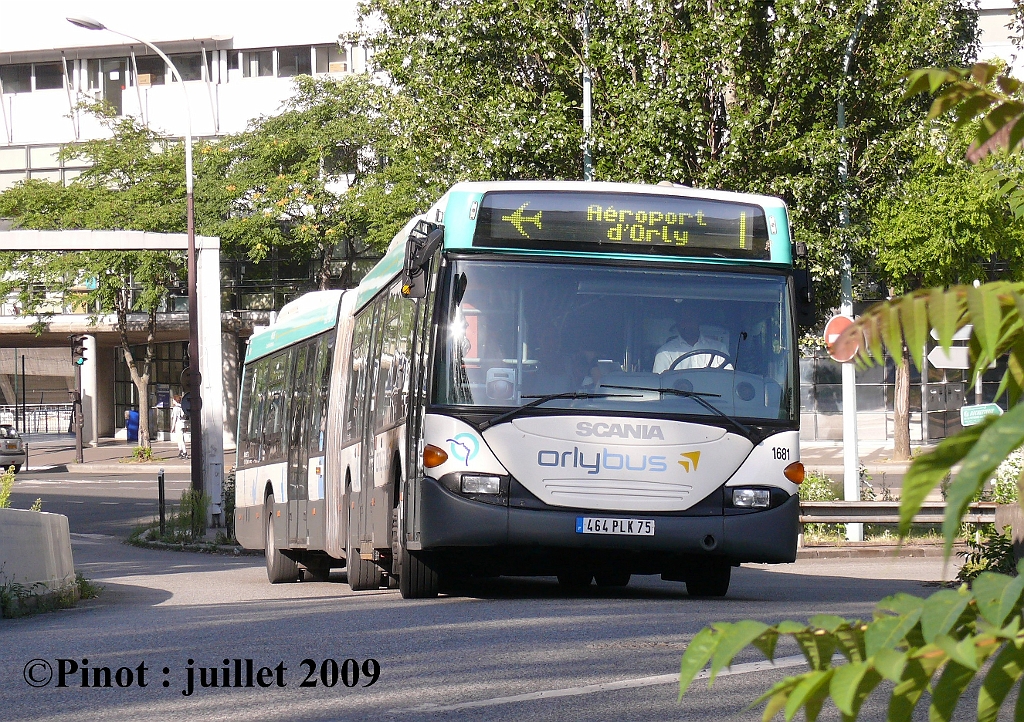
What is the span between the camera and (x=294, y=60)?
6162 centimetres

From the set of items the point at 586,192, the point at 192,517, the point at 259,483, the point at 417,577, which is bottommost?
the point at 192,517

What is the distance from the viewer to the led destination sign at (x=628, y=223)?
10.6 metres

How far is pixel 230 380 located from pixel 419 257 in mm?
48488

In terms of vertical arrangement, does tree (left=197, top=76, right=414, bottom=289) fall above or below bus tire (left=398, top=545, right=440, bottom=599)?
above

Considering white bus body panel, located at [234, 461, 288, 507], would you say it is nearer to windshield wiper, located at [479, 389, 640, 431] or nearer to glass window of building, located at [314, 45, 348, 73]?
windshield wiper, located at [479, 389, 640, 431]

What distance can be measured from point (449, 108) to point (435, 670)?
67.7 ft

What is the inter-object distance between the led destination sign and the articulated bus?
1 cm

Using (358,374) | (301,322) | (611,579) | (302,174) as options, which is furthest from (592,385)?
(302,174)

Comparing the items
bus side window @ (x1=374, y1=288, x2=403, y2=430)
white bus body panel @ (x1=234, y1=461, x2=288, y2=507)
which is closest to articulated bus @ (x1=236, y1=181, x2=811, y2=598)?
bus side window @ (x1=374, y1=288, x2=403, y2=430)

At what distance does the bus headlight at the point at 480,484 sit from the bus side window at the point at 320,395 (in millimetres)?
5046

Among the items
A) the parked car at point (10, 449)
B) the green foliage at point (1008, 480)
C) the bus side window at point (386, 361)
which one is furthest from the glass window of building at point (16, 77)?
the green foliage at point (1008, 480)

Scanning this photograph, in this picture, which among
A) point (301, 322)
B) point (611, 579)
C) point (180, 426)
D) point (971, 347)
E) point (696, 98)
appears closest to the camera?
point (971, 347)

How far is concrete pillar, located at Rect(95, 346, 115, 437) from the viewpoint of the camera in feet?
209

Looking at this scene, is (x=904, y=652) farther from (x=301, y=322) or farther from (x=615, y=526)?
(x=301, y=322)
